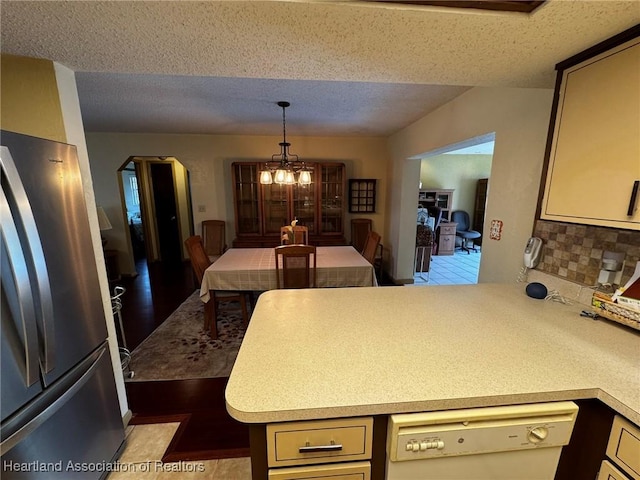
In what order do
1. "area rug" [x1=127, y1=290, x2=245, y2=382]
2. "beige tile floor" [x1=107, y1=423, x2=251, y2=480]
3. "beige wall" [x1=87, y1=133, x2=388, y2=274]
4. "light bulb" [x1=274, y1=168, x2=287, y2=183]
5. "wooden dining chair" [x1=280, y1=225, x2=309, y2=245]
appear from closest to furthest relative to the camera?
1. "beige tile floor" [x1=107, y1=423, x2=251, y2=480]
2. "area rug" [x1=127, y1=290, x2=245, y2=382]
3. "light bulb" [x1=274, y1=168, x2=287, y2=183]
4. "wooden dining chair" [x1=280, y1=225, x2=309, y2=245]
5. "beige wall" [x1=87, y1=133, x2=388, y2=274]

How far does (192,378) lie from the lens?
2.12 metres

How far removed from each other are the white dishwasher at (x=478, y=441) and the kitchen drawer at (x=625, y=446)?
0.11m

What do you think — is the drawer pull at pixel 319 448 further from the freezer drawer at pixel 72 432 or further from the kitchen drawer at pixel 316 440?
the freezer drawer at pixel 72 432

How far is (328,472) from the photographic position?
79cm

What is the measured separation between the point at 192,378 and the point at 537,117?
301 cm

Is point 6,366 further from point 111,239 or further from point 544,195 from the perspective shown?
point 111,239

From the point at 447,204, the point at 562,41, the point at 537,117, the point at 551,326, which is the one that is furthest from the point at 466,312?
the point at 447,204

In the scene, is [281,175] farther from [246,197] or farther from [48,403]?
[48,403]

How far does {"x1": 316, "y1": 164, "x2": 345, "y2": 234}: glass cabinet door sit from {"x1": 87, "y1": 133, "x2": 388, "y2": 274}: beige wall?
0.31 metres

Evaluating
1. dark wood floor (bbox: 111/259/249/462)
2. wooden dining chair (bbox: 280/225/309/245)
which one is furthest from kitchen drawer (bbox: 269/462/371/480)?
wooden dining chair (bbox: 280/225/309/245)

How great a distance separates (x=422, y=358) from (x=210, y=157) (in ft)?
14.5

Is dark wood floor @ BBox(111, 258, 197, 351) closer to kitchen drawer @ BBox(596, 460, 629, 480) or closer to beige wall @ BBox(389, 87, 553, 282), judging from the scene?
kitchen drawer @ BBox(596, 460, 629, 480)

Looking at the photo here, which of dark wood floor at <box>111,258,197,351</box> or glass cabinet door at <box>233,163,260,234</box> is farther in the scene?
glass cabinet door at <box>233,163,260,234</box>

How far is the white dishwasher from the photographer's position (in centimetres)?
75
